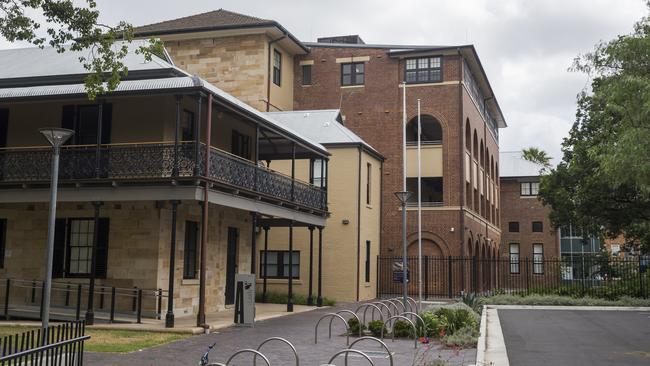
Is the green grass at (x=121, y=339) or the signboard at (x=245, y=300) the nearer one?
the green grass at (x=121, y=339)

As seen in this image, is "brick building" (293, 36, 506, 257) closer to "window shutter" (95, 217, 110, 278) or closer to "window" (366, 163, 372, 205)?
"window" (366, 163, 372, 205)

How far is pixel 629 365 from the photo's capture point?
12.3 meters

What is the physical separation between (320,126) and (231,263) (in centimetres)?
1078

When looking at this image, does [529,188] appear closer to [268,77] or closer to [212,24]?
[268,77]

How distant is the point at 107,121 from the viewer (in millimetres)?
20469

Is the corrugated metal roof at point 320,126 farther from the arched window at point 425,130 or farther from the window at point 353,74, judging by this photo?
the arched window at point 425,130

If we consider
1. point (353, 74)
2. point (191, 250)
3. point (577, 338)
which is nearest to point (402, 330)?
point (577, 338)

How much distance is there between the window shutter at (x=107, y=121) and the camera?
802 inches

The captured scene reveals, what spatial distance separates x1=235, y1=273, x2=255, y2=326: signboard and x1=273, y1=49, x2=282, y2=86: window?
66.2 ft

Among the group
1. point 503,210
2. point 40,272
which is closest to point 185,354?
point 40,272

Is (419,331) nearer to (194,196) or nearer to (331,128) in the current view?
(194,196)

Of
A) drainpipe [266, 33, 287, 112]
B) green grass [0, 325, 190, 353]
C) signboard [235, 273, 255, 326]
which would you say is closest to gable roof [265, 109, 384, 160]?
drainpipe [266, 33, 287, 112]

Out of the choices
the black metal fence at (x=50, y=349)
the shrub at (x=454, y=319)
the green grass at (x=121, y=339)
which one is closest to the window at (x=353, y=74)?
the shrub at (x=454, y=319)

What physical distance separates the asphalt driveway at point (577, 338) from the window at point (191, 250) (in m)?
9.38
